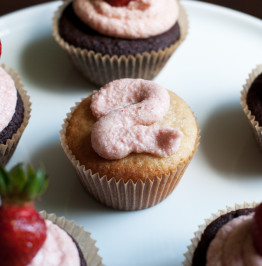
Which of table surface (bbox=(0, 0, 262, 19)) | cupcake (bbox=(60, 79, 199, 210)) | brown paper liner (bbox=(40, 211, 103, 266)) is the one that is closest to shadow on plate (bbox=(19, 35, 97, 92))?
cupcake (bbox=(60, 79, 199, 210))

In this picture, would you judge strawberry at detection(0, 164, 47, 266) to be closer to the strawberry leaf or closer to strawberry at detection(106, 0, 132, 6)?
the strawberry leaf

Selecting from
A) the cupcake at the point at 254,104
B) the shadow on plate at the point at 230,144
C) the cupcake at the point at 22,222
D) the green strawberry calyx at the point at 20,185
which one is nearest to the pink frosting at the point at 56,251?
the cupcake at the point at 22,222

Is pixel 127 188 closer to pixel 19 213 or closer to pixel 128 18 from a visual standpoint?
pixel 19 213

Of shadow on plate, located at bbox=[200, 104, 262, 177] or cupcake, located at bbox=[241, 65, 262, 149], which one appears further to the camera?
shadow on plate, located at bbox=[200, 104, 262, 177]

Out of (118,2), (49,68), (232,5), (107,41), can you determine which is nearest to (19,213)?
(107,41)

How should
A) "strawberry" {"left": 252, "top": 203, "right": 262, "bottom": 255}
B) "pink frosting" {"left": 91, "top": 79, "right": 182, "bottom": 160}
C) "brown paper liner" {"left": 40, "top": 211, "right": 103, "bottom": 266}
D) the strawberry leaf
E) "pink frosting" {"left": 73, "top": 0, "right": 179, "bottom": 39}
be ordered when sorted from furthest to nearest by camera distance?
"pink frosting" {"left": 73, "top": 0, "right": 179, "bottom": 39}
"pink frosting" {"left": 91, "top": 79, "right": 182, "bottom": 160}
"brown paper liner" {"left": 40, "top": 211, "right": 103, "bottom": 266}
"strawberry" {"left": 252, "top": 203, "right": 262, "bottom": 255}
the strawberry leaf

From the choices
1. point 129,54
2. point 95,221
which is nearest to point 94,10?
point 129,54
